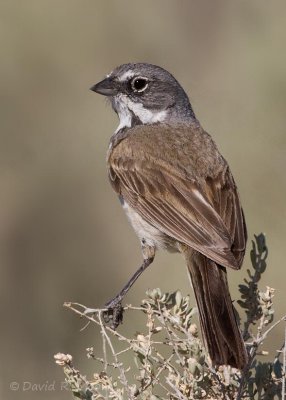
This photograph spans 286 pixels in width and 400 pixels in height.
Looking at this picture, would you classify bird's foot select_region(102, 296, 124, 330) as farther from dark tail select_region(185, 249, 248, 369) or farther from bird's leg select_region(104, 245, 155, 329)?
dark tail select_region(185, 249, 248, 369)

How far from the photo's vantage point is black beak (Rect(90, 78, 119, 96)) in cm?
566

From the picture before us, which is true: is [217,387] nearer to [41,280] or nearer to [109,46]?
[41,280]

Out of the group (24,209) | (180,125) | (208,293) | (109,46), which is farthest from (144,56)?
(208,293)

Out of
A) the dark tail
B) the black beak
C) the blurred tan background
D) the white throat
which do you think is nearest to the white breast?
the dark tail

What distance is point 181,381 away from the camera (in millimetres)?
3803

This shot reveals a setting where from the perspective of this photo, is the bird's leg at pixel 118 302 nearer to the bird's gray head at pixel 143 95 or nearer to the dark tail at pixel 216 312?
the dark tail at pixel 216 312

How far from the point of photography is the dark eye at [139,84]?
575 cm

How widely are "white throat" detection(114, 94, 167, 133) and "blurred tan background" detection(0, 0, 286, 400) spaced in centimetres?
160

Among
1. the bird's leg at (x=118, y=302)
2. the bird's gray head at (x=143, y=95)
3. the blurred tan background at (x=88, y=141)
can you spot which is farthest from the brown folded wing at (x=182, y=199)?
the blurred tan background at (x=88, y=141)

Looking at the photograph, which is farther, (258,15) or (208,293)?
(258,15)

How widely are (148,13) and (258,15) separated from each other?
1.73 m

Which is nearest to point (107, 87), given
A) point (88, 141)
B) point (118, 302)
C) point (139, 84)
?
point (139, 84)

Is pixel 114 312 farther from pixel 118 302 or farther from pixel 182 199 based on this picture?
pixel 182 199

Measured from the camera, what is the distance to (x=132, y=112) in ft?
18.7
